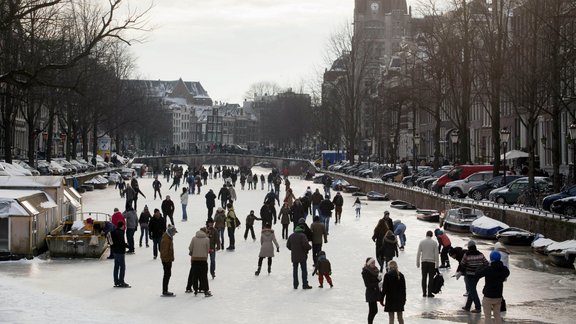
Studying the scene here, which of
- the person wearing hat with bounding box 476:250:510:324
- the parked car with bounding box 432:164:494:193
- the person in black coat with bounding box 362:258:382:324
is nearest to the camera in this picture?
the person wearing hat with bounding box 476:250:510:324

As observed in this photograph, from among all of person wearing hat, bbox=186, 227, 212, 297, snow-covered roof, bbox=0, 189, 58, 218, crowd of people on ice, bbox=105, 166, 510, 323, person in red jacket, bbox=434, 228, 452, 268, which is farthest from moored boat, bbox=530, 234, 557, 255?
snow-covered roof, bbox=0, 189, 58, 218

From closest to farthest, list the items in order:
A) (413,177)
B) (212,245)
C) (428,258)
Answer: (428,258) → (212,245) → (413,177)

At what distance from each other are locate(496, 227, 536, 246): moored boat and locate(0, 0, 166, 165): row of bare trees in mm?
17426

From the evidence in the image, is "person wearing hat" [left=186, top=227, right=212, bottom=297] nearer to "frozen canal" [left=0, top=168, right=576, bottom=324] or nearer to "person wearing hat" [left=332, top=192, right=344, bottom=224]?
"frozen canal" [left=0, top=168, right=576, bottom=324]

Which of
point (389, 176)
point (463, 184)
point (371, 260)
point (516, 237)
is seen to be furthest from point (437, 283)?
point (389, 176)

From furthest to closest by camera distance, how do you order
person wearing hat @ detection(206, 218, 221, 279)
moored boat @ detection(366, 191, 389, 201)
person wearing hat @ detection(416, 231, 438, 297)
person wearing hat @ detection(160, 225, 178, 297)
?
1. moored boat @ detection(366, 191, 389, 201)
2. person wearing hat @ detection(206, 218, 221, 279)
3. person wearing hat @ detection(160, 225, 178, 297)
4. person wearing hat @ detection(416, 231, 438, 297)

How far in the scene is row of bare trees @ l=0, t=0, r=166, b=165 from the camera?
2986 centimetres

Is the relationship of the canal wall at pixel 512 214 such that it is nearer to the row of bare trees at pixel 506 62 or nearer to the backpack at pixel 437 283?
the row of bare trees at pixel 506 62

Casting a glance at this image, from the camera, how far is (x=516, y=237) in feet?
144

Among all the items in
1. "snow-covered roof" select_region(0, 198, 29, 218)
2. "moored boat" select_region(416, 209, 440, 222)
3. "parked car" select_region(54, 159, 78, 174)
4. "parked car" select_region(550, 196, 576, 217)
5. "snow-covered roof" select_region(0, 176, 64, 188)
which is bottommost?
"moored boat" select_region(416, 209, 440, 222)

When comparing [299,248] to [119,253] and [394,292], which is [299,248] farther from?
[394,292]

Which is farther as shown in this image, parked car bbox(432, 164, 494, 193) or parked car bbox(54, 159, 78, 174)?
parked car bbox(54, 159, 78, 174)

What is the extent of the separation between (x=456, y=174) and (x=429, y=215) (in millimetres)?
9771

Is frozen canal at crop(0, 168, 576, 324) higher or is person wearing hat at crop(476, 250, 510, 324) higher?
person wearing hat at crop(476, 250, 510, 324)
